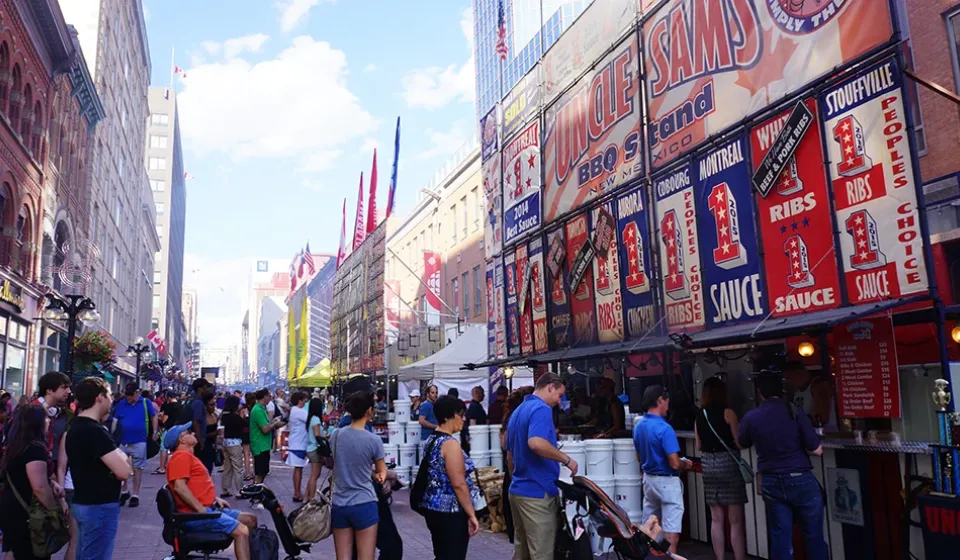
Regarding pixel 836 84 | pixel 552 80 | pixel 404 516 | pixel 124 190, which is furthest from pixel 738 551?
pixel 124 190

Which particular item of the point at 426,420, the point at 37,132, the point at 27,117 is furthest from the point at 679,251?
the point at 37,132

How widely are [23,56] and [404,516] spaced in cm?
1866

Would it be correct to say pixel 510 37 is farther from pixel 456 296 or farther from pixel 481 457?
pixel 481 457

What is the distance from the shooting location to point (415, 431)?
14.9 metres

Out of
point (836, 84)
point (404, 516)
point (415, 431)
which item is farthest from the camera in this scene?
point (415, 431)

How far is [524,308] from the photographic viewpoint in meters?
16.2

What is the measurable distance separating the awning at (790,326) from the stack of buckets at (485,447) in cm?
425

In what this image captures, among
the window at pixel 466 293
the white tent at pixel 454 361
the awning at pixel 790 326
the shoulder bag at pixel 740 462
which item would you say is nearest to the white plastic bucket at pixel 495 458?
the awning at pixel 790 326

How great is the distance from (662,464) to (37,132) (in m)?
23.9

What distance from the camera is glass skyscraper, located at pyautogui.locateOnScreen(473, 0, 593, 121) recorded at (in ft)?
256

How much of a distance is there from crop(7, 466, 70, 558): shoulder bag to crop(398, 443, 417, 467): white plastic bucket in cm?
897

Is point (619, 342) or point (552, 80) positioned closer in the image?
point (619, 342)

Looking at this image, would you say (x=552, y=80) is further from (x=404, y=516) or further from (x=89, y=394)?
(x=89, y=394)

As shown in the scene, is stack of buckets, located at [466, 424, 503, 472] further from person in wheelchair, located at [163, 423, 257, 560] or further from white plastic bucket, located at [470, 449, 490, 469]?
person in wheelchair, located at [163, 423, 257, 560]
